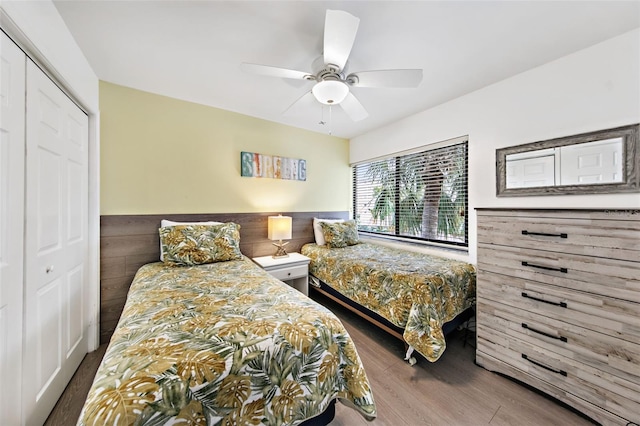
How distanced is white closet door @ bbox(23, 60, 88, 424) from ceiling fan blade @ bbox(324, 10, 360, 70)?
162 centimetres

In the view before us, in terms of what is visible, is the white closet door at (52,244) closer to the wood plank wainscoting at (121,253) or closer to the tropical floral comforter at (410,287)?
the wood plank wainscoting at (121,253)

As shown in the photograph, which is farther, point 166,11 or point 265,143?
point 265,143

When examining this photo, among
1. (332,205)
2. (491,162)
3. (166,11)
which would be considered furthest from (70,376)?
(491,162)

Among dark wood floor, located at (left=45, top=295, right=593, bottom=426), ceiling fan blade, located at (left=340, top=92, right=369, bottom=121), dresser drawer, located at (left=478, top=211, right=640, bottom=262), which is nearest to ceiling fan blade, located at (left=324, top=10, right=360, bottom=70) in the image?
ceiling fan blade, located at (left=340, top=92, right=369, bottom=121)

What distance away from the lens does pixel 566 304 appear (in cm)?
146

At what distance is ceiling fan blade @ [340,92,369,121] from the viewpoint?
192 centimetres

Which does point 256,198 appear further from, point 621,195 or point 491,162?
point 621,195

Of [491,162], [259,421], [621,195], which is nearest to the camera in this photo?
[259,421]

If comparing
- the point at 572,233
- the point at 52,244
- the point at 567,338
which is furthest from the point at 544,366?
the point at 52,244

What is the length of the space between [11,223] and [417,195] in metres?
3.38

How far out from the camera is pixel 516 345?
65.0 inches

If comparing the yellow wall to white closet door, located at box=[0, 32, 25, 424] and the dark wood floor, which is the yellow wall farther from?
the dark wood floor

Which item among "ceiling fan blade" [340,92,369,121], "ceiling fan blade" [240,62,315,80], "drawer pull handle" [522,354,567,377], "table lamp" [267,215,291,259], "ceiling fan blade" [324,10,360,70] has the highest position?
"ceiling fan blade" [324,10,360,70]

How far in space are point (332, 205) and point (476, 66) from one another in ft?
7.79
